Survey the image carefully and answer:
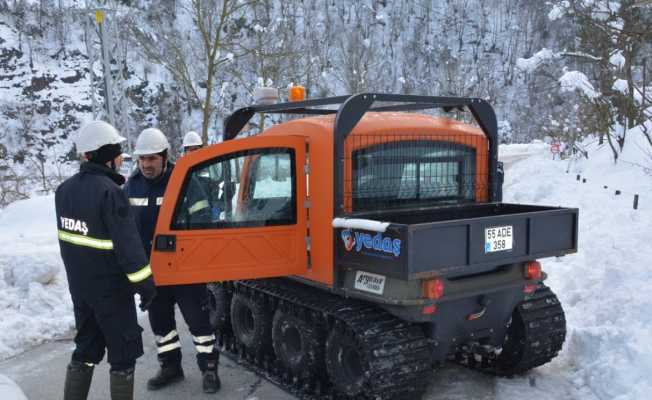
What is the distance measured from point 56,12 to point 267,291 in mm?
66362

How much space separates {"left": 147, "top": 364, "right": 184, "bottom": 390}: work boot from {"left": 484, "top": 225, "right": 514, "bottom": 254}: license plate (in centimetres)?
295

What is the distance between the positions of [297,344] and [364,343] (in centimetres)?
124

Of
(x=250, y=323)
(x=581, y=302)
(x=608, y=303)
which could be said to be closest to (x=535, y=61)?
(x=581, y=302)

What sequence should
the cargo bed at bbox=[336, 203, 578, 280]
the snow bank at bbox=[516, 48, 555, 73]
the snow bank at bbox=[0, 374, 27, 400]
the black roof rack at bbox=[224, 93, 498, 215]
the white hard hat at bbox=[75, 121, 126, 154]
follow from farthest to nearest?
1. the snow bank at bbox=[516, 48, 555, 73]
2. the black roof rack at bbox=[224, 93, 498, 215]
3. the snow bank at bbox=[0, 374, 27, 400]
4. the white hard hat at bbox=[75, 121, 126, 154]
5. the cargo bed at bbox=[336, 203, 578, 280]

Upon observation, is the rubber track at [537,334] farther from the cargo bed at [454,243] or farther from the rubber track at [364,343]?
the rubber track at [364,343]

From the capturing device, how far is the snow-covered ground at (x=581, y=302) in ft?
15.1

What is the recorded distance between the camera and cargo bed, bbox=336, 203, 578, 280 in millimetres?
3738

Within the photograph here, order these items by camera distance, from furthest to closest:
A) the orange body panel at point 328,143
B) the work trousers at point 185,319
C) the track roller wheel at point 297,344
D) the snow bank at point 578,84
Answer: the snow bank at point 578,84 < the work trousers at point 185,319 < the track roller wheel at point 297,344 < the orange body panel at point 328,143

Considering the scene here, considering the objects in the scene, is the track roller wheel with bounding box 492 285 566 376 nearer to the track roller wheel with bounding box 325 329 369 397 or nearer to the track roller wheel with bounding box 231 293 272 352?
the track roller wheel with bounding box 325 329 369 397

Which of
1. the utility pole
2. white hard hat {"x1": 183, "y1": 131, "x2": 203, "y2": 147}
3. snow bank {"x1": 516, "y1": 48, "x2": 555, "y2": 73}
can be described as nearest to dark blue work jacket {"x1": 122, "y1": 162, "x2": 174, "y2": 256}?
white hard hat {"x1": 183, "y1": 131, "x2": 203, "y2": 147}

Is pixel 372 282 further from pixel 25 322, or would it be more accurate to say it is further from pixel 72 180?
pixel 25 322

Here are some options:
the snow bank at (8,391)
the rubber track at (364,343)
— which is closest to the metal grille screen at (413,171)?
the rubber track at (364,343)

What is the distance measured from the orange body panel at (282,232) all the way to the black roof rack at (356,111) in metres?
0.10

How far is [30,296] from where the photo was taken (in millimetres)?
6895
